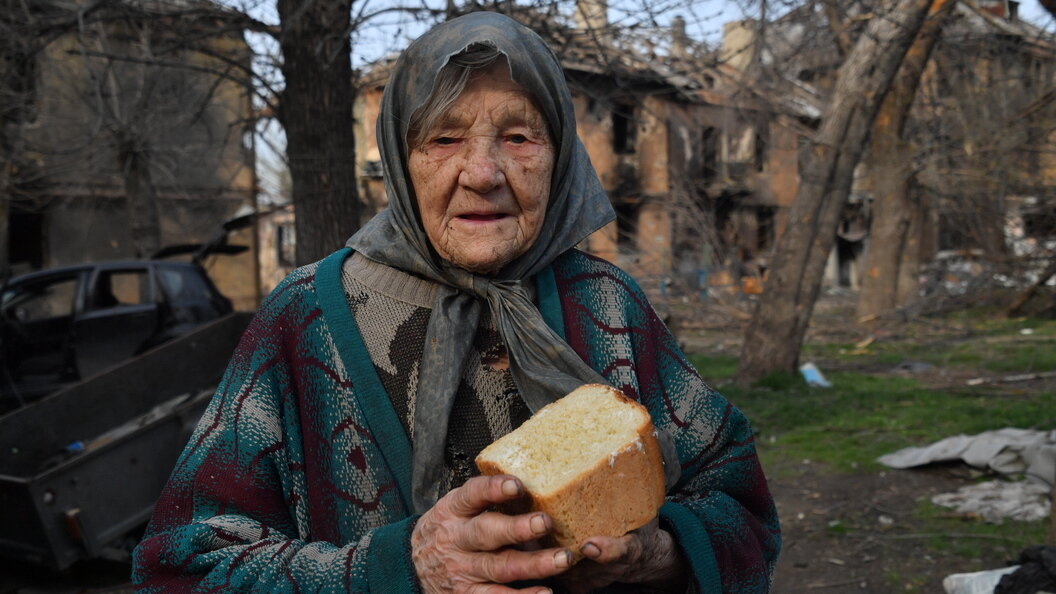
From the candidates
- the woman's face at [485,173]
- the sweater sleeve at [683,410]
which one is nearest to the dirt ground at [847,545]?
the sweater sleeve at [683,410]

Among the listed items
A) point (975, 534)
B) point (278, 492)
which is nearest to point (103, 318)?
point (975, 534)

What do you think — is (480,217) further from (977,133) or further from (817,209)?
(977,133)

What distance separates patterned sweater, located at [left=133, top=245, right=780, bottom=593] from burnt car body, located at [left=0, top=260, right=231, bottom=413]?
7.70m

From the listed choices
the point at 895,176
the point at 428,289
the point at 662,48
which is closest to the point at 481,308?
the point at 428,289

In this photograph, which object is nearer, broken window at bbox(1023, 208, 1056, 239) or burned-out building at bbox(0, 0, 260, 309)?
burned-out building at bbox(0, 0, 260, 309)

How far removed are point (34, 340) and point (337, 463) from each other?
930 centimetres

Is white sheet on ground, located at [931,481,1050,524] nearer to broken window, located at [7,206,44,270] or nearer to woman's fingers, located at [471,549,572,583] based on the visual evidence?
woman's fingers, located at [471,549,572,583]

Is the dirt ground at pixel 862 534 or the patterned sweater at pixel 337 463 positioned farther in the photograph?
the dirt ground at pixel 862 534

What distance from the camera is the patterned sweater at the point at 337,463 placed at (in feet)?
4.47

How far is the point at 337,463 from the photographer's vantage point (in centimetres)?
150

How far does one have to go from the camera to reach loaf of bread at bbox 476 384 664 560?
1.27m

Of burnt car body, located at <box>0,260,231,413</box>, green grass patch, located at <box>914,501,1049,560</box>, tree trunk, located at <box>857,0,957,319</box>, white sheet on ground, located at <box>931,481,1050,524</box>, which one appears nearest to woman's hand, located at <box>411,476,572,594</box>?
green grass patch, located at <box>914,501,1049,560</box>

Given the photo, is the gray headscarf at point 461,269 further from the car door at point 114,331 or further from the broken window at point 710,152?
the broken window at point 710,152

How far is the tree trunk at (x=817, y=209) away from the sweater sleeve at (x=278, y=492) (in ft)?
24.8
